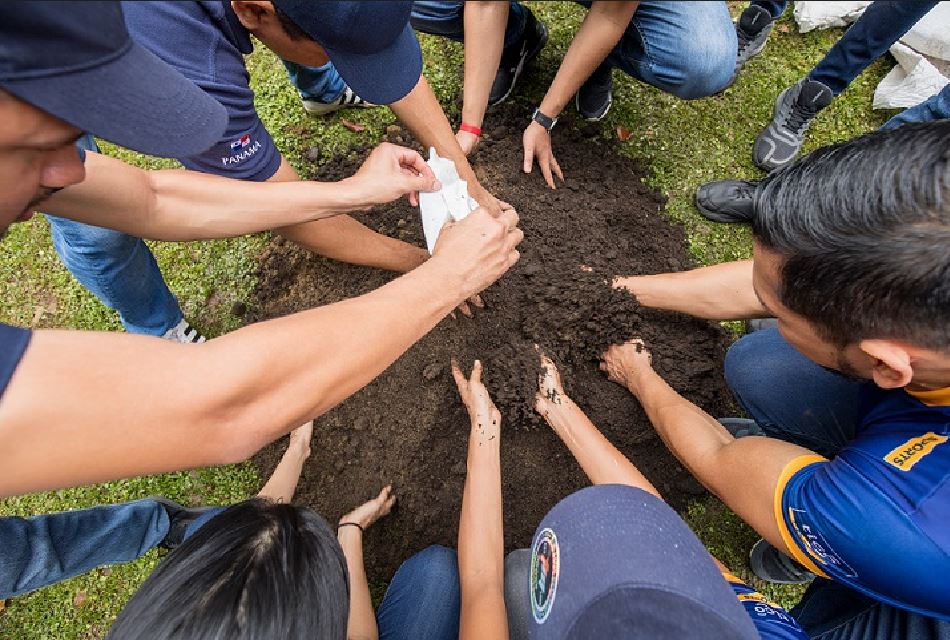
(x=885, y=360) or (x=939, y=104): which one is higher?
(x=939, y=104)

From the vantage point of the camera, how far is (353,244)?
2.14 metres

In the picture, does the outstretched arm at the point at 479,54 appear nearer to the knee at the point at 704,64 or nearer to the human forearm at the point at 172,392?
the knee at the point at 704,64

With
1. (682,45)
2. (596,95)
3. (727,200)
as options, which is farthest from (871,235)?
(596,95)

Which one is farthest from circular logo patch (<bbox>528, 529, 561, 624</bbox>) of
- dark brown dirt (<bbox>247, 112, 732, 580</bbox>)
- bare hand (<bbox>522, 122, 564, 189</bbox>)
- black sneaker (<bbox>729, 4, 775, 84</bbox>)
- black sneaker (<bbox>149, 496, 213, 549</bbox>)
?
black sneaker (<bbox>729, 4, 775, 84</bbox>)

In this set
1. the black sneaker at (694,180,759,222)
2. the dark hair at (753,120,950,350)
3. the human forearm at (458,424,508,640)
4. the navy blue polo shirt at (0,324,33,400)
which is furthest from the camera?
the black sneaker at (694,180,759,222)

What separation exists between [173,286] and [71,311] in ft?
1.58

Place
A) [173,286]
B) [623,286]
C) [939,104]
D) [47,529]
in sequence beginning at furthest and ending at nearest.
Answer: [173,286], [939,104], [623,286], [47,529]

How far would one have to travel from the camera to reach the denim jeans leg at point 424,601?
1.80 metres

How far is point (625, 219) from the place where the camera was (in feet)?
8.32

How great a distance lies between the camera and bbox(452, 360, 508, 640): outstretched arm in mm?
1631

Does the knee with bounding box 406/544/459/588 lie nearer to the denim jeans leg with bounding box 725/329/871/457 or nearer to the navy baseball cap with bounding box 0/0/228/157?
the denim jeans leg with bounding box 725/329/871/457

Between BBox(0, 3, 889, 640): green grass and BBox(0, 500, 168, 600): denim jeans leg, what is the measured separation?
0.87 ft

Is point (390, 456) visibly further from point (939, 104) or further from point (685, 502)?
point (939, 104)

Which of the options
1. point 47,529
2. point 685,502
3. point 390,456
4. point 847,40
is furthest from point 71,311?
point 847,40
